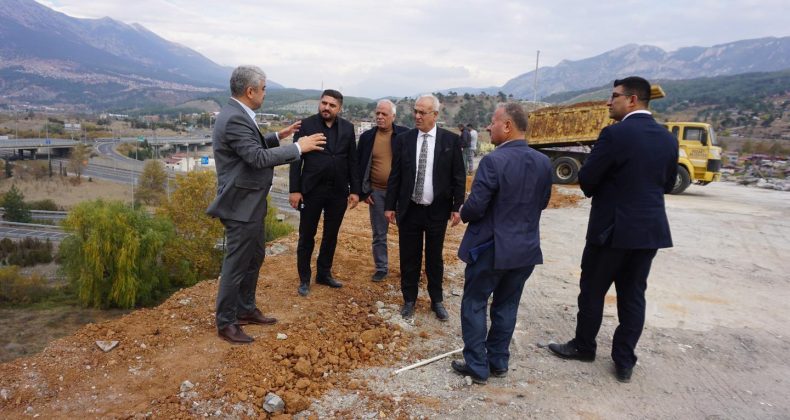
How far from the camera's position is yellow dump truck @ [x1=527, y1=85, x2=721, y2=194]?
545 inches

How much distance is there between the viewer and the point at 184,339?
359cm

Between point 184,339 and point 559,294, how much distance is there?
3.76 metres

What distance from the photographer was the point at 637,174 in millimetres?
3008

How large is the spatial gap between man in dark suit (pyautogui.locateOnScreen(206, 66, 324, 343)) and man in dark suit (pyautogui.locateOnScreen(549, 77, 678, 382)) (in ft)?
6.63

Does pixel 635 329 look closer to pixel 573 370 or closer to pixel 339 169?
pixel 573 370

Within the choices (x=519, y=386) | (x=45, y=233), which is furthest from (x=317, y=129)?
(x=45, y=233)

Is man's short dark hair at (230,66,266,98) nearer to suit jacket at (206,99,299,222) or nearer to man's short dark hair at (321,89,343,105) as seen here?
suit jacket at (206,99,299,222)

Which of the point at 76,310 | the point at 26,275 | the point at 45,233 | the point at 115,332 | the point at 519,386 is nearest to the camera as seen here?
the point at 519,386

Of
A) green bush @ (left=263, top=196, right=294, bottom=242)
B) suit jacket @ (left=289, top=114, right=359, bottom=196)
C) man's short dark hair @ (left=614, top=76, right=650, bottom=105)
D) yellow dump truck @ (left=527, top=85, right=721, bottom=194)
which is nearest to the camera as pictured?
man's short dark hair @ (left=614, top=76, right=650, bottom=105)

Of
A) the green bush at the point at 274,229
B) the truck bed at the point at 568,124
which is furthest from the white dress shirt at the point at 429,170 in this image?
the green bush at the point at 274,229

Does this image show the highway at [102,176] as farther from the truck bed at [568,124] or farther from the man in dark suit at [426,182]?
the man in dark suit at [426,182]

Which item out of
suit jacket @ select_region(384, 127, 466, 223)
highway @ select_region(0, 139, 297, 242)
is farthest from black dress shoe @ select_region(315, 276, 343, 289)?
highway @ select_region(0, 139, 297, 242)

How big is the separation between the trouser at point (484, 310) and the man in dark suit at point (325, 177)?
1.71 m

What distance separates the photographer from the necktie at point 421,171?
3.94 meters
